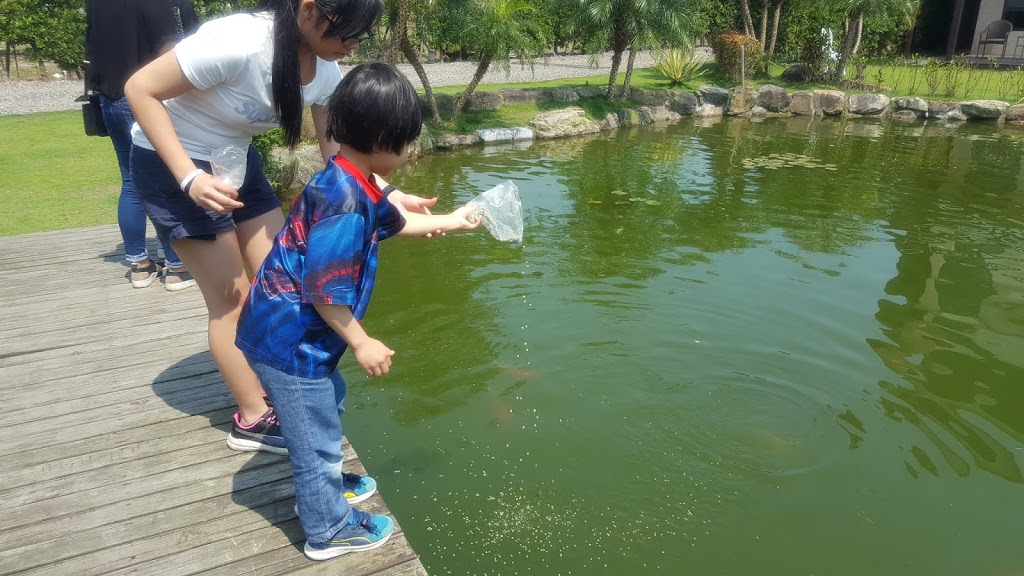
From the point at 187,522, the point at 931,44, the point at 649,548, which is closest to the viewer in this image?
the point at 187,522

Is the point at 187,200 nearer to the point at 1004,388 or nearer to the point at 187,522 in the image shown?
the point at 187,522

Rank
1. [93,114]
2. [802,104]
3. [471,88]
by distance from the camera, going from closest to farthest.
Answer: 1. [93,114]
2. [471,88]
3. [802,104]

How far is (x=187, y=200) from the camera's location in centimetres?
229

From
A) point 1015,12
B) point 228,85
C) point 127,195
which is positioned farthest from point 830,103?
point 228,85

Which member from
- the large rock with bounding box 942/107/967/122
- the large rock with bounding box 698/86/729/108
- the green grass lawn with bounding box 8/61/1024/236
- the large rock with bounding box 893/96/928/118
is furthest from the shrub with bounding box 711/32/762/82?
the large rock with bounding box 942/107/967/122

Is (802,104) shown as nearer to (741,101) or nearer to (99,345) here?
(741,101)

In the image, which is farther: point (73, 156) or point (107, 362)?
point (73, 156)

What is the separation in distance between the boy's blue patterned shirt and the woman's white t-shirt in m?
0.45

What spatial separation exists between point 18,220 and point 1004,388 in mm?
7372

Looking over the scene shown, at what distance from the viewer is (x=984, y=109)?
48.1 ft

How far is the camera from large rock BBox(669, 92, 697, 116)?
1605 centimetres

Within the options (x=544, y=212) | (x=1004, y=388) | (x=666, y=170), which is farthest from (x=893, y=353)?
(x=666, y=170)

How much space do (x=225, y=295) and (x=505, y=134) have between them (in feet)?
34.7

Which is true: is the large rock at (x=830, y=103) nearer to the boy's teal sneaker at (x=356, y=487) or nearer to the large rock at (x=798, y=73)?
the large rock at (x=798, y=73)
